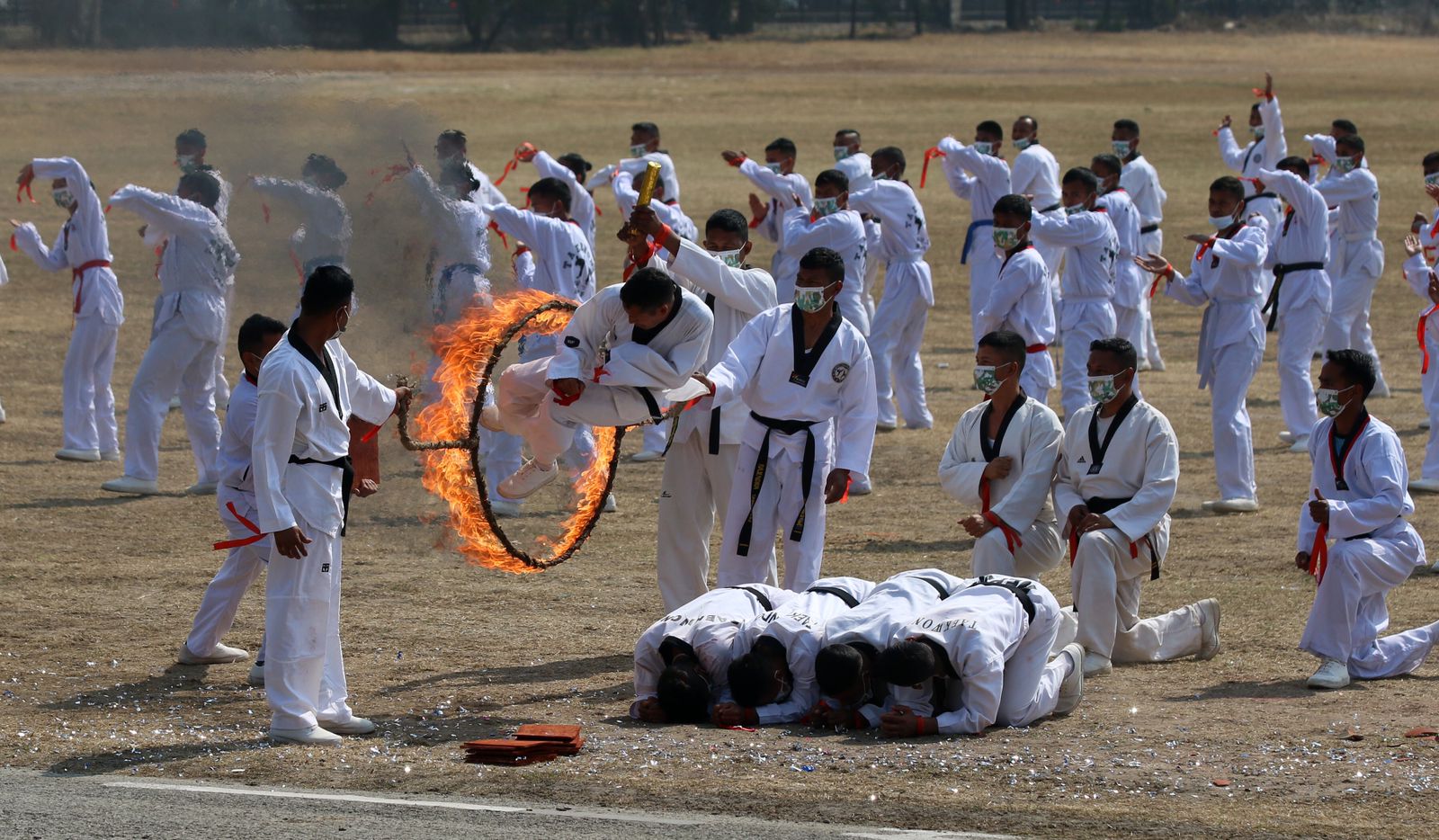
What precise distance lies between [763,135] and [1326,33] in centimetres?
2904

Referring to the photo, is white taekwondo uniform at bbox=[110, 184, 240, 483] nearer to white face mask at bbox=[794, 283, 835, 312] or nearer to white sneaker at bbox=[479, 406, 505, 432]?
white sneaker at bbox=[479, 406, 505, 432]

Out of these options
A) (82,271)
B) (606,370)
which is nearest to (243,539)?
(606,370)

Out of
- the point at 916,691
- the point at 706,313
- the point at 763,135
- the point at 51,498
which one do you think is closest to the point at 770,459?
the point at 706,313

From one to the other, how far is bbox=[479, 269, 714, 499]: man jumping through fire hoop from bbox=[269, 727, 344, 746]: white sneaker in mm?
1787

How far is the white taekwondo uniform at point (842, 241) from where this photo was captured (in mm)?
15867

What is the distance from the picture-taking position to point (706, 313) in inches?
343

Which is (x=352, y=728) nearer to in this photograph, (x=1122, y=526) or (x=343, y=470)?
(x=343, y=470)

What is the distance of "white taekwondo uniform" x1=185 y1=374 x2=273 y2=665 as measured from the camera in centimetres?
888

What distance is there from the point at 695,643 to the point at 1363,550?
329 centimetres

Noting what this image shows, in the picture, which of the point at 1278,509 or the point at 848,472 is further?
the point at 1278,509

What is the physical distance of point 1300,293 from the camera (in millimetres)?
15664

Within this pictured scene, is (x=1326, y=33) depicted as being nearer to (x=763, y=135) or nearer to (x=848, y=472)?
(x=763, y=135)

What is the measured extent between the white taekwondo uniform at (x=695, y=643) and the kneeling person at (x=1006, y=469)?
1567mm

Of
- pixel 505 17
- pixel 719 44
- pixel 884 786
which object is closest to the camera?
pixel 884 786
